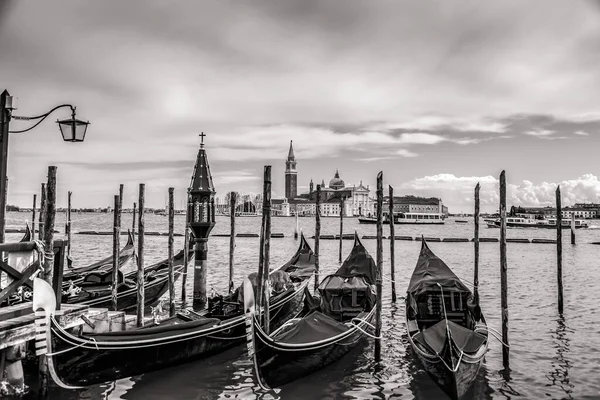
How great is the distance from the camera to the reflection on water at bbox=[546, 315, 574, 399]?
6637 mm

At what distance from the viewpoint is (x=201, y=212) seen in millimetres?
10789

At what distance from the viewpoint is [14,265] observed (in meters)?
5.88

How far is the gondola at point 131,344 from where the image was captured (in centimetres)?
514

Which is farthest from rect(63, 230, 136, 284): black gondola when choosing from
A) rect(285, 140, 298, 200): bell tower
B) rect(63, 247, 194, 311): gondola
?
rect(285, 140, 298, 200): bell tower

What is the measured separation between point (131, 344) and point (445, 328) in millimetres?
4215

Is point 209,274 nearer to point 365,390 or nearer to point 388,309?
point 388,309

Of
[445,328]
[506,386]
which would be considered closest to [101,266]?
[445,328]

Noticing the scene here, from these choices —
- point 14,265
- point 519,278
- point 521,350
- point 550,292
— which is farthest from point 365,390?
point 519,278

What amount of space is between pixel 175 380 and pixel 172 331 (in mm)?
651

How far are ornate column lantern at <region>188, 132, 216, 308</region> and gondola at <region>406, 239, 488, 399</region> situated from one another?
4.70 m

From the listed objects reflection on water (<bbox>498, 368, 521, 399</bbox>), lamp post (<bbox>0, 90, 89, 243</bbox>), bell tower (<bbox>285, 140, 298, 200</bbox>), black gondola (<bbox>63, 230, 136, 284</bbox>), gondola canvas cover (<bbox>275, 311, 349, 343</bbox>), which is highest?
bell tower (<bbox>285, 140, 298, 200</bbox>)

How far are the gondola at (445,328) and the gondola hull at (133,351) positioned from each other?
2948 millimetres

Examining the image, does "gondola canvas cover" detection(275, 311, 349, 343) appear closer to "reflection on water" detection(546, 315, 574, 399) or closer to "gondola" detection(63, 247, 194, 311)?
"reflection on water" detection(546, 315, 574, 399)

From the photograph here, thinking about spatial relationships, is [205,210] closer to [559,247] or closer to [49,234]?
[49,234]
